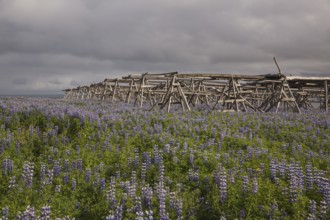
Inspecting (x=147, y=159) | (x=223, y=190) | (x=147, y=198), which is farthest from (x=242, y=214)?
(x=147, y=159)

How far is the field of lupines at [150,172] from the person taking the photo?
5094 millimetres

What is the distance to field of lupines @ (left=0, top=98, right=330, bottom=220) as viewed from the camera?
5.09 m

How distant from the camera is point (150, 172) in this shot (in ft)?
22.4

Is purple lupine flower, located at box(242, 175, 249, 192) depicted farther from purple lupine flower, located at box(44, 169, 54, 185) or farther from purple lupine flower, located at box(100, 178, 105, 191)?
purple lupine flower, located at box(44, 169, 54, 185)

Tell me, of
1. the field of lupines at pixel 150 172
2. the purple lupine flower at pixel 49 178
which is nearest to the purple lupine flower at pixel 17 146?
the field of lupines at pixel 150 172

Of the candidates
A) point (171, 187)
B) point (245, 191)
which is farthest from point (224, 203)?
point (171, 187)

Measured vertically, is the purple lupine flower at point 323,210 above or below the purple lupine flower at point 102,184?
below

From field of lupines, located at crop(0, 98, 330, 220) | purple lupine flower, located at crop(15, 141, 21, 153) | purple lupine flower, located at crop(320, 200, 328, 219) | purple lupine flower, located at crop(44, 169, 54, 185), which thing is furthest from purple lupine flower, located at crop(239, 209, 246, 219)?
purple lupine flower, located at crop(15, 141, 21, 153)

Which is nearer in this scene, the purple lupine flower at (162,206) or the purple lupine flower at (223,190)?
the purple lupine flower at (162,206)

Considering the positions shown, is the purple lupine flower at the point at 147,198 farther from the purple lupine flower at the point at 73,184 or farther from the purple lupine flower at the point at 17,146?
the purple lupine flower at the point at 17,146

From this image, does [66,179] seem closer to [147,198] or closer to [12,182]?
[12,182]

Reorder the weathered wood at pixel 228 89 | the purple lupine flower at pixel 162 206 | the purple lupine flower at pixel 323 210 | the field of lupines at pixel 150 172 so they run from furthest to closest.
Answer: the weathered wood at pixel 228 89 → the field of lupines at pixel 150 172 → the purple lupine flower at pixel 323 210 → the purple lupine flower at pixel 162 206

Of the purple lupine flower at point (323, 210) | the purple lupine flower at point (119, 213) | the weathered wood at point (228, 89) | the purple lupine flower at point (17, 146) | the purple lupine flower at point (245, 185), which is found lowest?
the purple lupine flower at point (323, 210)

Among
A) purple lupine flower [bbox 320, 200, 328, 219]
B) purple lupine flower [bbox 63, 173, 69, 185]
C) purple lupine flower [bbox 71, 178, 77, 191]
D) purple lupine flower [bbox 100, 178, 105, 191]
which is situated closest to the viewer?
purple lupine flower [bbox 320, 200, 328, 219]
